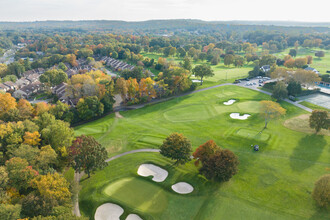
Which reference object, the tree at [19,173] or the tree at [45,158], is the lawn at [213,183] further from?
the tree at [19,173]

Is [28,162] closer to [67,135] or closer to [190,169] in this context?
[67,135]

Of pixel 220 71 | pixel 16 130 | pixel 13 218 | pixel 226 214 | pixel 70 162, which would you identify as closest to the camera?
pixel 13 218

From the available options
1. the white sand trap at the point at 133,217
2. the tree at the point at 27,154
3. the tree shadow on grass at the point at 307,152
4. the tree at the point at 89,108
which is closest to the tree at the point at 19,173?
the tree at the point at 27,154

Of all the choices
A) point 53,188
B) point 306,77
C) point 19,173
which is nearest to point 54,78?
point 19,173

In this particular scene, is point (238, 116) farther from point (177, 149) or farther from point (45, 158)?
point (45, 158)

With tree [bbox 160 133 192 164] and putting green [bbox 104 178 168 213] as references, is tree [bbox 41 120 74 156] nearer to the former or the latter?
putting green [bbox 104 178 168 213]

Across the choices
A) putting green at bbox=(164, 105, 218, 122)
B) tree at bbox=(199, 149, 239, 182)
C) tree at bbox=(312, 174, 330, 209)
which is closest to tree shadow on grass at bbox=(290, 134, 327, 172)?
tree at bbox=(312, 174, 330, 209)

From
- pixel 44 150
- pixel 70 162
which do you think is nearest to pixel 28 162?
pixel 44 150
